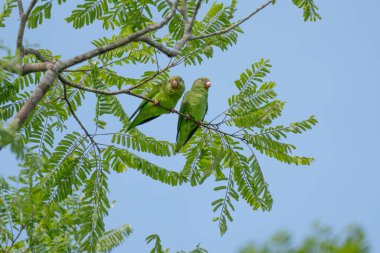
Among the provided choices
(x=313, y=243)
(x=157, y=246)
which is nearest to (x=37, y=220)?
(x=157, y=246)

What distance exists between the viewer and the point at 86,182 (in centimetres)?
456

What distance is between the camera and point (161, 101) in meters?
6.07

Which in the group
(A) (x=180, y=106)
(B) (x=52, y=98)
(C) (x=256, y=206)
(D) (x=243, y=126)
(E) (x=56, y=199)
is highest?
(A) (x=180, y=106)

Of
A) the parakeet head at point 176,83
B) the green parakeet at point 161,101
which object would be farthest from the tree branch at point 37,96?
the parakeet head at point 176,83

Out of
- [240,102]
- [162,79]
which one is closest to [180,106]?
[162,79]

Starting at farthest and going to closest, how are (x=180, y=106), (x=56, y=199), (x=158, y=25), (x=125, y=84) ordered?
(x=180, y=106), (x=125, y=84), (x=56, y=199), (x=158, y=25)

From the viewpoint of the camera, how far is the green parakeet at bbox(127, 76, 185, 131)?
601cm

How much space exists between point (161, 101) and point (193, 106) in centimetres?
47

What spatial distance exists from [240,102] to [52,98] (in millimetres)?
1777

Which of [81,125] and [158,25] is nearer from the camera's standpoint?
[158,25]

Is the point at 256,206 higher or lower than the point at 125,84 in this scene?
lower

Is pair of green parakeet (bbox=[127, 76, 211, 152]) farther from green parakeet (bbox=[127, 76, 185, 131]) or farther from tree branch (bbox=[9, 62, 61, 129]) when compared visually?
tree branch (bbox=[9, 62, 61, 129])

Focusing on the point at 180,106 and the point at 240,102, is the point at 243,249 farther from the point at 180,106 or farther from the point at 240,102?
the point at 180,106

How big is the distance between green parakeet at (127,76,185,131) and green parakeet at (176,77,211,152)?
0.17 metres
